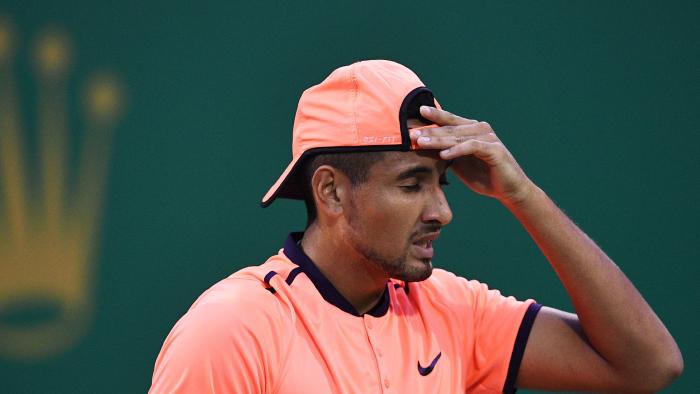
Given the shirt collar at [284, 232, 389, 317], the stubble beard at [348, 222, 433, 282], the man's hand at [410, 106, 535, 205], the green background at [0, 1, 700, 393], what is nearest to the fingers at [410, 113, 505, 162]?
the man's hand at [410, 106, 535, 205]

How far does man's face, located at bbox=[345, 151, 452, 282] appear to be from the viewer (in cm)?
213

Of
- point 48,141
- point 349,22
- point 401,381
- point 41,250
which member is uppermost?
point 349,22

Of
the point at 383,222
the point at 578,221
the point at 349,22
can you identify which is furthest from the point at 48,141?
the point at 578,221

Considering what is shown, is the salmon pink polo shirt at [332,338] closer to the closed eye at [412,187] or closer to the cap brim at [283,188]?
the cap brim at [283,188]

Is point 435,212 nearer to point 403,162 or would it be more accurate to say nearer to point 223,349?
point 403,162

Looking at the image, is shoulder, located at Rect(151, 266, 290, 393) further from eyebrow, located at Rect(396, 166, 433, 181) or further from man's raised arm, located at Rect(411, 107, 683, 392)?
man's raised arm, located at Rect(411, 107, 683, 392)

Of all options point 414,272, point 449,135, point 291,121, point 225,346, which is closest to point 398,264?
point 414,272

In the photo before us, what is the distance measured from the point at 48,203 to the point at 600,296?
1.52 metres

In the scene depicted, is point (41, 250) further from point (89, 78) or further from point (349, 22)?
point (349, 22)

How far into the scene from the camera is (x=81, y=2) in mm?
2922

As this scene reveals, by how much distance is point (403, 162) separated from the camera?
213cm

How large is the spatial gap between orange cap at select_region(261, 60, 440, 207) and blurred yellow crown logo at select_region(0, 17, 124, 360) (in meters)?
0.84

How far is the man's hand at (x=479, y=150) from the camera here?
2113mm

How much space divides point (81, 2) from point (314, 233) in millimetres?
1133
